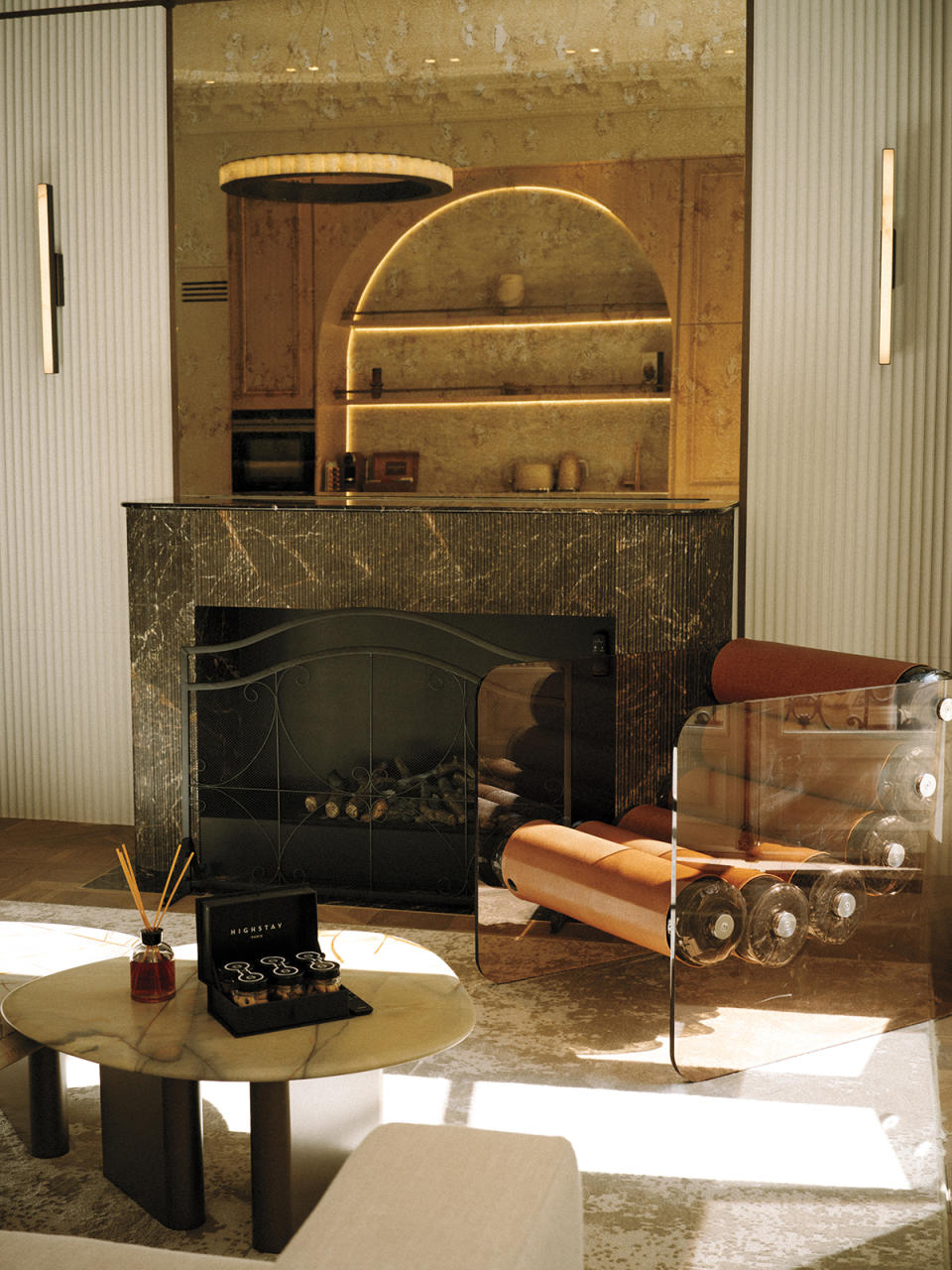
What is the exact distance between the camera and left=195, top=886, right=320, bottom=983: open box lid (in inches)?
93.8

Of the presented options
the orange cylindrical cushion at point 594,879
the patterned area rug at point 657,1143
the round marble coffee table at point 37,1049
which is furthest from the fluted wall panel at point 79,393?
the patterned area rug at point 657,1143

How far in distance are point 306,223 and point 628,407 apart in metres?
1.22

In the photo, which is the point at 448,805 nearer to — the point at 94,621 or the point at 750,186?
the point at 94,621

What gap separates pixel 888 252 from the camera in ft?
13.0

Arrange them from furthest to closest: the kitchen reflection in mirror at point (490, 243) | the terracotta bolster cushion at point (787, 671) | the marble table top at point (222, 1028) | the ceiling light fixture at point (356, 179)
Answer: the ceiling light fixture at point (356, 179) < the kitchen reflection in mirror at point (490, 243) < the terracotta bolster cushion at point (787, 671) < the marble table top at point (222, 1028)

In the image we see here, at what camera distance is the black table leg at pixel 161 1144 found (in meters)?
2.26

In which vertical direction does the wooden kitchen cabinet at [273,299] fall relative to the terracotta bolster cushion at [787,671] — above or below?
above

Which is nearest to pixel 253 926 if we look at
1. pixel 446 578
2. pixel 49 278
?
pixel 446 578

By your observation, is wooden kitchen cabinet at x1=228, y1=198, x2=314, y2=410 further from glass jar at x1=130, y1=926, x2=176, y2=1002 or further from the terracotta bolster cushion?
glass jar at x1=130, y1=926, x2=176, y2=1002

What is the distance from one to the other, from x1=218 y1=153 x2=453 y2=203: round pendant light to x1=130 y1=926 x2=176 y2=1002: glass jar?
2.66 metres

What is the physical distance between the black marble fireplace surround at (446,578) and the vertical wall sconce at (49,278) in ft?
2.91

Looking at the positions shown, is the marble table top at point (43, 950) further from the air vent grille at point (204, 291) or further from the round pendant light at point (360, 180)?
the round pendant light at point (360, 180)

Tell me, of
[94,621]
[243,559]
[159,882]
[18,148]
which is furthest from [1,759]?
[18,148]

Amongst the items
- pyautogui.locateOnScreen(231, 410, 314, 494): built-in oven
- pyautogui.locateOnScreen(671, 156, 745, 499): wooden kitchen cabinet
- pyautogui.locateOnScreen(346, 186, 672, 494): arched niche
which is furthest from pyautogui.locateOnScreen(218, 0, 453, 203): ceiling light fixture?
pyautogui.locateOnScreen(671, 156, 745, 499): wooden kitchen cabinet
